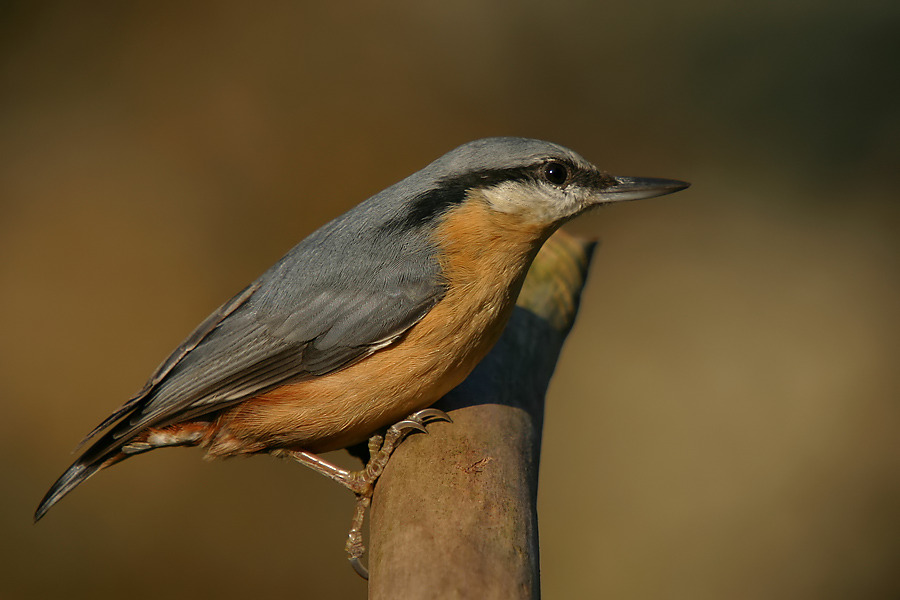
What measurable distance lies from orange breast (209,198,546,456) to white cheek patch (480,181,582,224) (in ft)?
0.12

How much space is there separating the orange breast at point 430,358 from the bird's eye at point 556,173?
0.66 feet

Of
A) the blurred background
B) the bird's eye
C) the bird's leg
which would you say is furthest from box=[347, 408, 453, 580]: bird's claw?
the blurred background

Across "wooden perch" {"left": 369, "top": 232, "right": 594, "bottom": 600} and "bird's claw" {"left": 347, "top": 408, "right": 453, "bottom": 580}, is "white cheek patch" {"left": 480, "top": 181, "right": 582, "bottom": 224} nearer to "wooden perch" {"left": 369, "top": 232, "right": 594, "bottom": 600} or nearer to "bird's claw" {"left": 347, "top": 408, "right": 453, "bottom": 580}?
"wooden perch" {"left": 369, "top": 232, "right": 594, "bottom": 600}

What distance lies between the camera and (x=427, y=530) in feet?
7.47

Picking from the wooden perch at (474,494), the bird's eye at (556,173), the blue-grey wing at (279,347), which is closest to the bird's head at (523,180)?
the bird's eye at (556,173)

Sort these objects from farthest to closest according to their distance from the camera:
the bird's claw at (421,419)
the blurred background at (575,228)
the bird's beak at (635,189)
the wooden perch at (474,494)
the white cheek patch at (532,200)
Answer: the blurred background at (575,228) → the bird's beak at (635,189) → the white cheek patch at (532,200) → the bird's claw at (421,419) → the wooden perch at (474,494)

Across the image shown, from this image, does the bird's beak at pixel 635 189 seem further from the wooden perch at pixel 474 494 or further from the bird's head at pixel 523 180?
the wooden perch at pixel 474 494

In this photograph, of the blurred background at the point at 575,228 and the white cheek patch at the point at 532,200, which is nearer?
the white cheek patch at the point at 532,200

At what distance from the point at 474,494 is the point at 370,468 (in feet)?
2.11

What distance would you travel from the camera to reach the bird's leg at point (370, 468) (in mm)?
2889

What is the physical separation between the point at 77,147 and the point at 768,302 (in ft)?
18.2

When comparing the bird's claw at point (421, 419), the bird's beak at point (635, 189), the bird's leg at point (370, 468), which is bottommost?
the bird's leg at point (370, 468)

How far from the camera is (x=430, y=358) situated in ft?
9.36

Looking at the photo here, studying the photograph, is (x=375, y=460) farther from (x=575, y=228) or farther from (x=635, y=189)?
(x=575, y=228)
